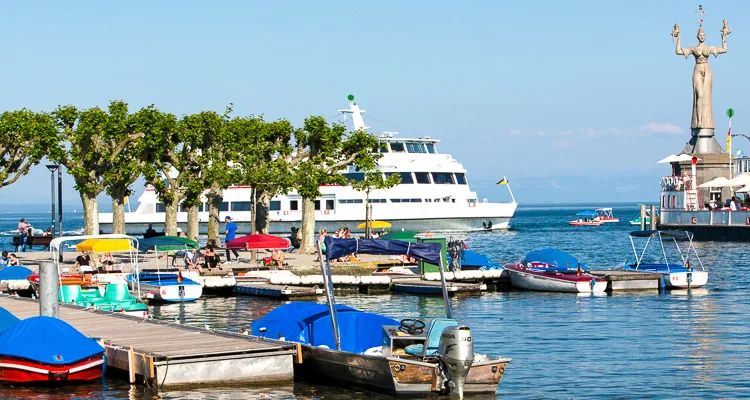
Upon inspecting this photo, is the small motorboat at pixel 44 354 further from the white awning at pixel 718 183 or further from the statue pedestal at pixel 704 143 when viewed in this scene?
the statue pedestal at pixel 704 143

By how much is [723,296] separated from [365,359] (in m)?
21.0

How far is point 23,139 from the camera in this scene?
4247 cm

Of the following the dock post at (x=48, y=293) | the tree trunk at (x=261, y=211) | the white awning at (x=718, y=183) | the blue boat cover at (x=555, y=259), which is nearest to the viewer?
the dock post at (x=48, y=293)

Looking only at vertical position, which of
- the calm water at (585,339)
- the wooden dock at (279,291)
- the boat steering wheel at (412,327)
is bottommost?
the calm water at (585,339)

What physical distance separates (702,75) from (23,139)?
181 ft

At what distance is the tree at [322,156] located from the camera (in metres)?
47.7

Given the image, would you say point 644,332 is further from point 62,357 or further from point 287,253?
point 287,253

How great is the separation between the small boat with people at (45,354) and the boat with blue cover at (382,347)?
12.2ft

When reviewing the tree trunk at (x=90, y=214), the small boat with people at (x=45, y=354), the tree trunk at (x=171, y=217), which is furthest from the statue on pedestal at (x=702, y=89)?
the small boat with people at (x=45, y=354)

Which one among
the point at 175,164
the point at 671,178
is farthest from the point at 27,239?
the point at 671,178

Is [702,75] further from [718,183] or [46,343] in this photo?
[46,343]

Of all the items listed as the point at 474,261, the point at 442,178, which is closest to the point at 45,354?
the point at 474,261

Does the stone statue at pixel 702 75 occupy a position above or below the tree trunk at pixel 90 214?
above

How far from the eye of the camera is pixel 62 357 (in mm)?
18484
